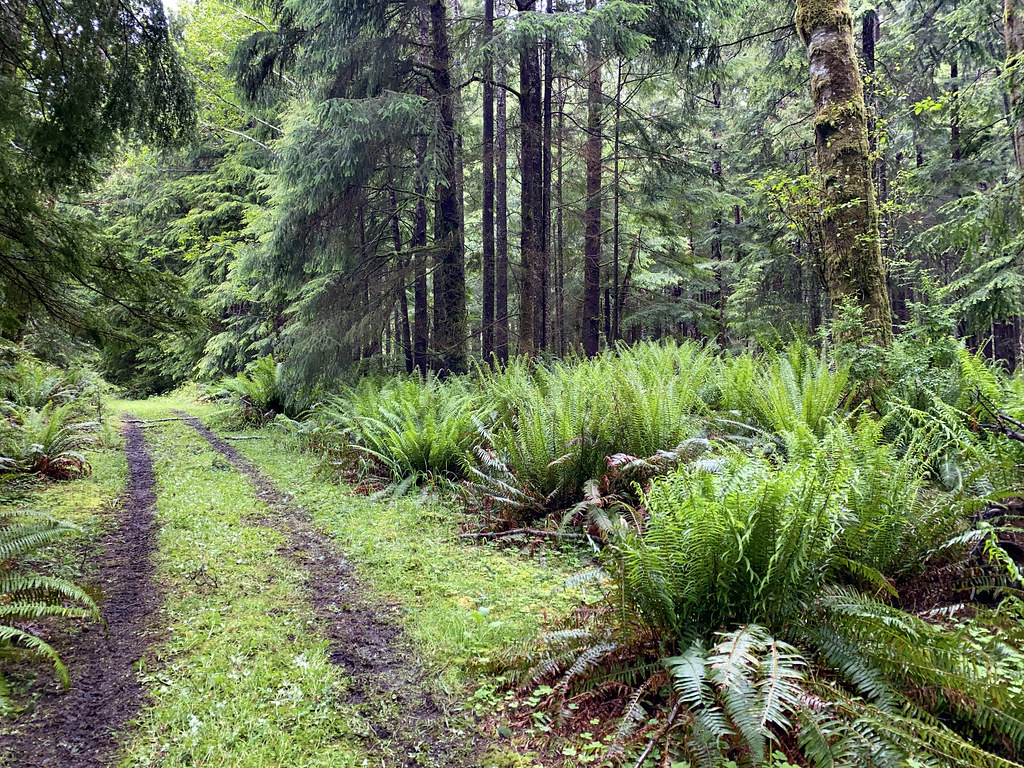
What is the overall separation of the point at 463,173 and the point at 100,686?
11.6 metres

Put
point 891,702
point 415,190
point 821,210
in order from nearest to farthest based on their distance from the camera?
1. point 891,702
2. point 821,210
3. point 415,190

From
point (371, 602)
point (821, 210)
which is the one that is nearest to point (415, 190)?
point (821, 210)

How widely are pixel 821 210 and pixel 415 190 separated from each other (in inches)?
288

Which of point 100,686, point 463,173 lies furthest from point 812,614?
point 463,173

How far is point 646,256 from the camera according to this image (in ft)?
51.4

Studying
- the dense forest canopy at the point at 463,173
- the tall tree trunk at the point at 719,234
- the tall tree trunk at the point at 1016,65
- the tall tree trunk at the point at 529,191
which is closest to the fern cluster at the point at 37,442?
the dense forest canopy at the point at 463,173

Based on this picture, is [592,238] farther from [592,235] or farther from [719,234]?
[719,234]

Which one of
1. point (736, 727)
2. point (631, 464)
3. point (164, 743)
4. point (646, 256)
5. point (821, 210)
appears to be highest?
point (646, 256)

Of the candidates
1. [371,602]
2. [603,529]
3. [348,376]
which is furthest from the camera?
[348,376]

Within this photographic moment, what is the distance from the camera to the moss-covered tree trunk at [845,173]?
5090 millimetres

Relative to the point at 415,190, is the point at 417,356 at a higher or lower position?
lower

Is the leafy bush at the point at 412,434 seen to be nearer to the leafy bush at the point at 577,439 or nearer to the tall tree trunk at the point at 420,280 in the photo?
the leafy bush at the point at 577,439

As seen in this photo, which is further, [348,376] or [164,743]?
[348,376]

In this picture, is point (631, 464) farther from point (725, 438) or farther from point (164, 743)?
point (164, 743)
